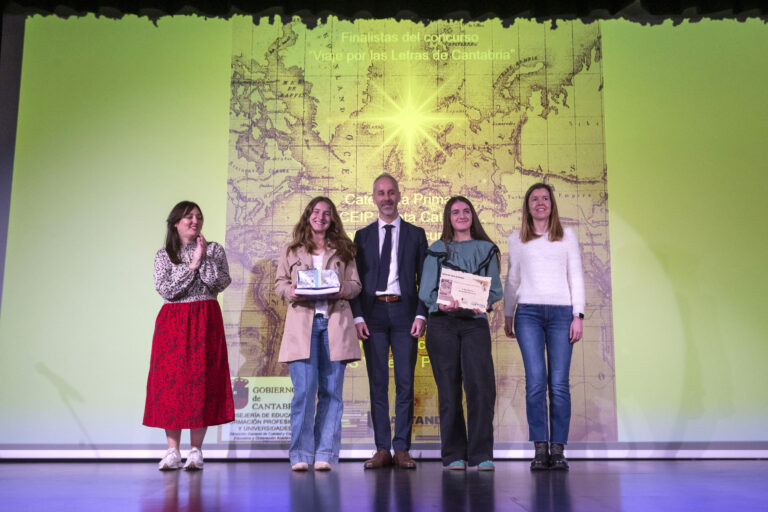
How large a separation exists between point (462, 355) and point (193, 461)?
1.63m

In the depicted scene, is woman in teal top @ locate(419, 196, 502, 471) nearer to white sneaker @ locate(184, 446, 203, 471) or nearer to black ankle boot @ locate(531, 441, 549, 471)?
black ankle boot @ locate(531, 441, 549, 471)

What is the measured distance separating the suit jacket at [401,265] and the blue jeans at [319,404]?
0.31 m

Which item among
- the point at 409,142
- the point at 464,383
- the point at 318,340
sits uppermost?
the point at 409,142

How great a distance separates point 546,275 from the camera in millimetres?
4215

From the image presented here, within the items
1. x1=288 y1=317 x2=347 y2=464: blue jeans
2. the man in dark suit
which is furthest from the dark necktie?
x1=288 y1=317 x2=347 y2=464: blue jeans

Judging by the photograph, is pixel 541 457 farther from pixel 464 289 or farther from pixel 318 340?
pixel 318 340

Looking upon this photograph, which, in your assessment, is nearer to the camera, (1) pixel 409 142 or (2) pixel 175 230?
(2) pixel 175 230

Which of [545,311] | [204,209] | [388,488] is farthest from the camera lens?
[204,209]

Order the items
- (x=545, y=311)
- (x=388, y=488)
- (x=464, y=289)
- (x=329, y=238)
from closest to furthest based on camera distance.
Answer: (x=388, y=488), (x=464, y=289), (x=545, y=311), (x=329, y=238)

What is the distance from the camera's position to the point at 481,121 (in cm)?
529

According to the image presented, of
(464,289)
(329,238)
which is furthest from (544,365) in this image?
(329,238)

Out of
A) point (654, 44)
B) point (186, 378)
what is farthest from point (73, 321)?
point (654, 44)

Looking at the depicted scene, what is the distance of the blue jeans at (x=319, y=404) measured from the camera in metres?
4.05

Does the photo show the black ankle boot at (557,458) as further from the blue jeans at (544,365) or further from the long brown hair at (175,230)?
the long brown hair at (175,230)
